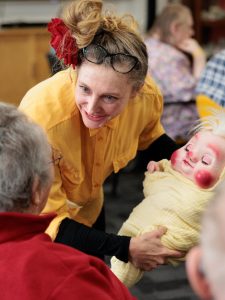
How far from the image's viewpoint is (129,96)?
1.83 meters

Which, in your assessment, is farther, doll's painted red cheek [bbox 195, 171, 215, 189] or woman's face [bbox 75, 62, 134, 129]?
doll's painted red cheek [bbox 195, 171, 215, 189]

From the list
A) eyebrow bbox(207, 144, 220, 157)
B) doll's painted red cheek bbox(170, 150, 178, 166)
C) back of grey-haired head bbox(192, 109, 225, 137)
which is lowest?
doll's painted red cheek bbox(170, 150, 178, 166)

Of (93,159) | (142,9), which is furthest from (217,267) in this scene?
(142,9)

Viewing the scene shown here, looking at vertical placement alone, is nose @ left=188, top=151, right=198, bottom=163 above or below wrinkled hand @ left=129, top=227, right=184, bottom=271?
above

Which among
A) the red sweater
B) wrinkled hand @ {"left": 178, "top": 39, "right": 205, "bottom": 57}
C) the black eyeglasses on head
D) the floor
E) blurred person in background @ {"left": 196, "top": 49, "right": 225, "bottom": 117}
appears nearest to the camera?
the red sweater

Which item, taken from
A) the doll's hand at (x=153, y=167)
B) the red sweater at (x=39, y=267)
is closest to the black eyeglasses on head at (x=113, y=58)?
the doll's hand at (x=153, y=167)

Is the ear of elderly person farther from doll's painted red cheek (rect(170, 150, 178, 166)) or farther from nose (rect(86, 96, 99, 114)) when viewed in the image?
doll's painted red cheek (rect(170, 150, 178, 166))

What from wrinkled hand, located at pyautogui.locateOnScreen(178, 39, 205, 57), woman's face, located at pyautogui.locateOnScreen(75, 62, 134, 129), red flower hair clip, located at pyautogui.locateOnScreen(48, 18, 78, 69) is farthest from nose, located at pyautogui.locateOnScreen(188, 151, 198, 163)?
wrinkled hand, located at pyautogui.locateOnScreen(178, 39, 205, 57)

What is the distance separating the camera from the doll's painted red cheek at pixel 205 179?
185 cm

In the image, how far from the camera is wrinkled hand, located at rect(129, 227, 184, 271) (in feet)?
5.87

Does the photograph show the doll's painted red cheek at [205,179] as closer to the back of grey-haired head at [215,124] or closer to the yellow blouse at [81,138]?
the back of grey-haired head at [215,124]

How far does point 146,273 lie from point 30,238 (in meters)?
1.94

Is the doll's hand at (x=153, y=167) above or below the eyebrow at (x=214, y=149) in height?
below

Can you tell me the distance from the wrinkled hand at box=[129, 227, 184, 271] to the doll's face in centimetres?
22
